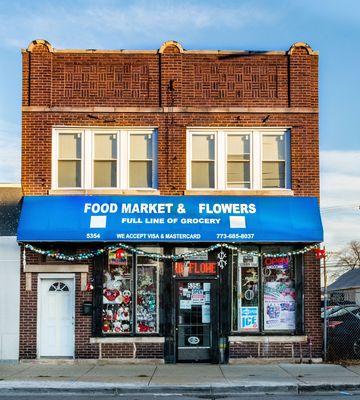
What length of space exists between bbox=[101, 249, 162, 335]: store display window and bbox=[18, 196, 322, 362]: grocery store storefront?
0.09 feet

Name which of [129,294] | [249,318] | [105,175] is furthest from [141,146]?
[249,318]

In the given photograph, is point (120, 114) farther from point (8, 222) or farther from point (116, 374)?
point (116, 374)

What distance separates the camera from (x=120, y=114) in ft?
62.0

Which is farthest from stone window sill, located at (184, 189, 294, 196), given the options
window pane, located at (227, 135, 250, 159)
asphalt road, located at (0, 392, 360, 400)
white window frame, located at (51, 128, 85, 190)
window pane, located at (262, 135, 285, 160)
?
asphalt road, located at (0, 392, 360, 400)

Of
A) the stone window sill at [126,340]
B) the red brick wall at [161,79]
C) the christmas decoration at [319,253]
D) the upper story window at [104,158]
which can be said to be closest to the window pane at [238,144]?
the red brick wall at [161,79]

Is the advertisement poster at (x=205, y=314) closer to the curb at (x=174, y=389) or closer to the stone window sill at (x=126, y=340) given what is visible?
the stone window sill at (x=126, y=340)

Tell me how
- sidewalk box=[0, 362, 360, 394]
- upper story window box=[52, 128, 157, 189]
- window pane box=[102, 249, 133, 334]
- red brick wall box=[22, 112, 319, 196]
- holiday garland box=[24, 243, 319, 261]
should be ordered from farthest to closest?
upper story window box=[52, 128, 157, 189] < red brick wall box=[22, 112, 319, 196] < window pane box=[102, 249, 133, 334] < holiday garland box=[24, 243, 319, 261] < sidewalk box=[0, 362, 360, 394]

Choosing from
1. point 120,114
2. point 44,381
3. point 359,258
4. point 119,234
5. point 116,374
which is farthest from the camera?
point 359,258

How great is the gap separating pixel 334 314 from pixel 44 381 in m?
11.0

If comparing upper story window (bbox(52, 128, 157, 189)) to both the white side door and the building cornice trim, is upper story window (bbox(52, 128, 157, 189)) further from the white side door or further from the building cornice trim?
the white side door

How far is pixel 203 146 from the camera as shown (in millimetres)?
19125

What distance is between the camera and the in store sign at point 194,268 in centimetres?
1845

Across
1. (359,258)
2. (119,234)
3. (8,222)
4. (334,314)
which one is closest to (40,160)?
(8,222)

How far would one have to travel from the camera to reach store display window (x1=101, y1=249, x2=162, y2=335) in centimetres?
1834
